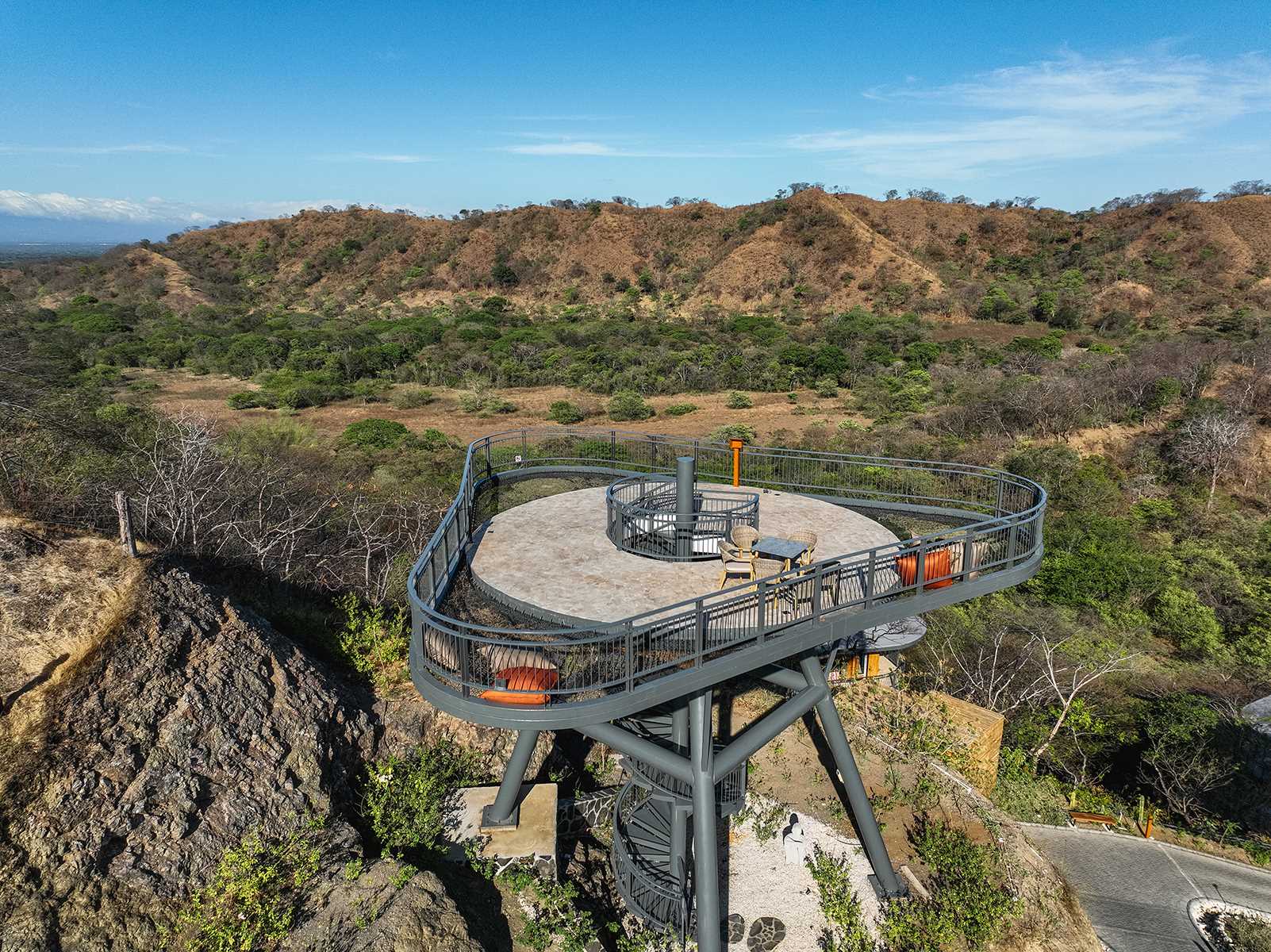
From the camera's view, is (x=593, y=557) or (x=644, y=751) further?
(x=593, y=557)

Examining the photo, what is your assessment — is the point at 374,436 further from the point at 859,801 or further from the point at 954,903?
the point at 954,903

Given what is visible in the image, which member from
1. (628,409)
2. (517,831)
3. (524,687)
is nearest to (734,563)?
(524,687)

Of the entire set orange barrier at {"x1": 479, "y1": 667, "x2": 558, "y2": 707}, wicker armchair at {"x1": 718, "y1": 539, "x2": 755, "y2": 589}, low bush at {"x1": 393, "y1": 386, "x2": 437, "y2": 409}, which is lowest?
low bush at {"x1": 393, "y1": 386, "x2": 437, "y2": 409}

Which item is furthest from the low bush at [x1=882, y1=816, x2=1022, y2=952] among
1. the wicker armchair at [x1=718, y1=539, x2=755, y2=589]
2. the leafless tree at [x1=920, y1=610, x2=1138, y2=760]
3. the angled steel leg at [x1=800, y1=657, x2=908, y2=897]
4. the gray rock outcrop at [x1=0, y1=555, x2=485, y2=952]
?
the gray rock outcrop at [x1=0, y1=555, x2=485, y2=952]

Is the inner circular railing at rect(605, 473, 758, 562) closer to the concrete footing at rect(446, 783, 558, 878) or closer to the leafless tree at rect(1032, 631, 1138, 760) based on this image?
the concrete footing at rect(446, 783, 558, 878)

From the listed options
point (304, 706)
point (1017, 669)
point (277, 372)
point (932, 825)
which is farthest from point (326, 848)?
point (277, 372)

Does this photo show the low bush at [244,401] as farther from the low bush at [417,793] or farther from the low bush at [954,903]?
the low bush at [954,903]
